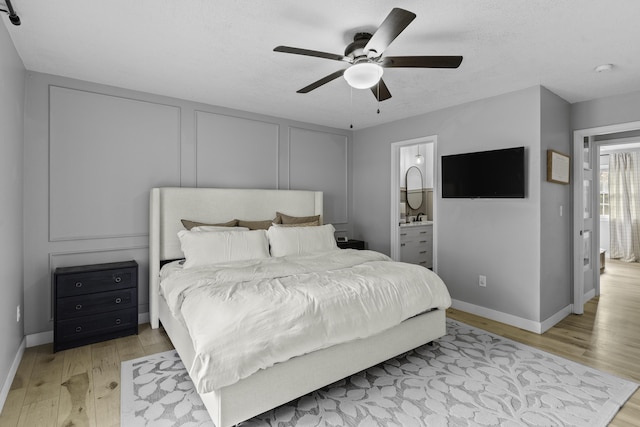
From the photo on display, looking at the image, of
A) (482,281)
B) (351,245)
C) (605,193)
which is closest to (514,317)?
(482,281)

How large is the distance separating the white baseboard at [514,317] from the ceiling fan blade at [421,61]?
9.08 ft

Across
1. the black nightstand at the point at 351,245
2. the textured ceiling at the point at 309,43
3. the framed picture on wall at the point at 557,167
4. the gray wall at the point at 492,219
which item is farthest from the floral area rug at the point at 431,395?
the textured ceiling at the point at 309,43

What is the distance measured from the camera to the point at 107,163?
133 inches

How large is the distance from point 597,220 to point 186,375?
5510 millimetres

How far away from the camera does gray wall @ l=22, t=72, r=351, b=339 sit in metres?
3.03

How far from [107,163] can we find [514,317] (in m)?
4.58

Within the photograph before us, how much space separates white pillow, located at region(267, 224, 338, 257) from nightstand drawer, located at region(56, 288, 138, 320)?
1.45 metres

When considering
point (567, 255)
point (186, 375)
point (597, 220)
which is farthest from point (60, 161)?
point (597, 220)

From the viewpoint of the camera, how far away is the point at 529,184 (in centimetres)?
342

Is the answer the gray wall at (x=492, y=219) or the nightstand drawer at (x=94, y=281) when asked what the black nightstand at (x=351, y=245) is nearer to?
the gray wall at (x=492, y=219)

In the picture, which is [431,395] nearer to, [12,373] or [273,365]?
[273,365]

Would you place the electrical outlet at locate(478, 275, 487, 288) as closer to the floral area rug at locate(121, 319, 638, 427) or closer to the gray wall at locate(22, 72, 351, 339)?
the floral area rug at locate(121, 319, 638, 427)

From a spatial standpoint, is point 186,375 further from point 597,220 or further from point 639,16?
point 597,220

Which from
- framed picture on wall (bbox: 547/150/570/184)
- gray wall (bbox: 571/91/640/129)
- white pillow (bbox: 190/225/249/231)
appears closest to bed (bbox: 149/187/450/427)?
white pillow (bbox: 190/225/249/231)
